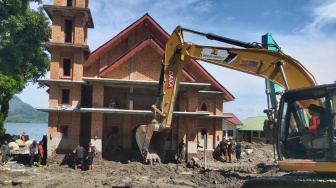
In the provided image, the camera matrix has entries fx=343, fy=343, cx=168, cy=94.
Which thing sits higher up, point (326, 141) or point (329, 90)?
point (329, 90)

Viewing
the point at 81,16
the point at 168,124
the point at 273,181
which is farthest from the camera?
the point at 81,16

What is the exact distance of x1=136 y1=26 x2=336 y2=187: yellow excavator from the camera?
6.03 metres

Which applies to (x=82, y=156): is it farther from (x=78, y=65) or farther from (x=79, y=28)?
(x=79, y=28)

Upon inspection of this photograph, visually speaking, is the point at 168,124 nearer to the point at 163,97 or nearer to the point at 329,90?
the point at 163,97

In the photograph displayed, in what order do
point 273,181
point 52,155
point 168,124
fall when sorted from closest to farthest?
1. point 273,181
2. point 168,124
3. point 52,155

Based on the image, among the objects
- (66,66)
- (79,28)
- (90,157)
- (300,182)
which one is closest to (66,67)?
(66,66)

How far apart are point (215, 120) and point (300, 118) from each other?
18962 millimetres

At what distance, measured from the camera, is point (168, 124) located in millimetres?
14492

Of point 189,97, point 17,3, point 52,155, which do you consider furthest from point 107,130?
point 17,3

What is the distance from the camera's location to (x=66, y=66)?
873 inches

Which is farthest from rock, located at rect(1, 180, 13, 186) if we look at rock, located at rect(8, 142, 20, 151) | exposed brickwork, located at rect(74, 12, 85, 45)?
rock, located at rect(8, 142, 20, 151)

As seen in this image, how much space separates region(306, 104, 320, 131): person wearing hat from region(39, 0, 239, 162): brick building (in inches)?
579

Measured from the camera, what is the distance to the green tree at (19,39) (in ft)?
97.6

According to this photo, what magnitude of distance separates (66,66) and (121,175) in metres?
9.25
